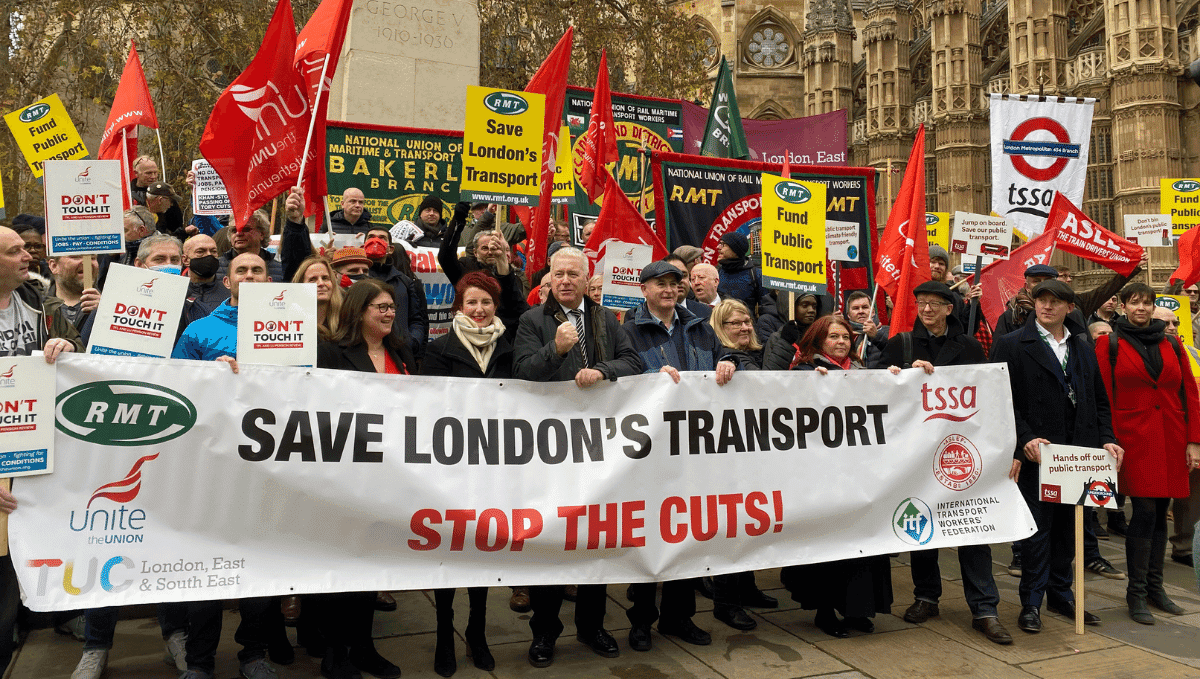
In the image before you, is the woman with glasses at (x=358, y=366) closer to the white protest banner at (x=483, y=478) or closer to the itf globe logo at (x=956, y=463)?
the white protest banner at (x=483, y=478)

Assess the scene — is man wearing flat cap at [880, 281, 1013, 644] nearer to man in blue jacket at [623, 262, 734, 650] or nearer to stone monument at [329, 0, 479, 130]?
man in blue jacket at [623, 262, 734, 650]

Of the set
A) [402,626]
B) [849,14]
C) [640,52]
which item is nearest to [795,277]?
[402,626]

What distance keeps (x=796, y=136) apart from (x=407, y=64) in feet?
18.2

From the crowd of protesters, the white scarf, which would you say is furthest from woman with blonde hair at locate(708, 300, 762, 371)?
the white scarf

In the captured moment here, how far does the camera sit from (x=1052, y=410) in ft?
18.7

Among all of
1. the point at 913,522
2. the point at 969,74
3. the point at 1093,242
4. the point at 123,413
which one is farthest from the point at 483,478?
the point at 969,74

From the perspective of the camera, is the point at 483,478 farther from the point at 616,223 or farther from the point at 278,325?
the point at 616,223

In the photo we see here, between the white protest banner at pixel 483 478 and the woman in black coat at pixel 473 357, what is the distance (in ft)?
0.57

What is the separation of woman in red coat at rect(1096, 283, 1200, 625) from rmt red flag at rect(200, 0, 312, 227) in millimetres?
5645

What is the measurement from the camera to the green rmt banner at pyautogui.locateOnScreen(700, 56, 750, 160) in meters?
10.9

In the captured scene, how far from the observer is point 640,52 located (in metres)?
20.3

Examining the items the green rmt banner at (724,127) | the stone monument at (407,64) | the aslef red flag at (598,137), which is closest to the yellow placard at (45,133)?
the stone monument at (407,64)

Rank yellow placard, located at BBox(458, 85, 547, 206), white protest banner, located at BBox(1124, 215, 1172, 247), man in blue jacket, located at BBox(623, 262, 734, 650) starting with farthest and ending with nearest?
white protest banner, located at BBox(1124, 215, 1172, 247) → yellow placard, located at BBox(458, 85, 547, 206) → man in blue jacket, located at BBox(623, 262, 734, 650)

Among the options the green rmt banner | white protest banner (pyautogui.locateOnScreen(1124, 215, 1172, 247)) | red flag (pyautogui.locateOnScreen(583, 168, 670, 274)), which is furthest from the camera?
white protest banner (pyautogui.locateOnScreen(1124, 215, 1172, 247))
